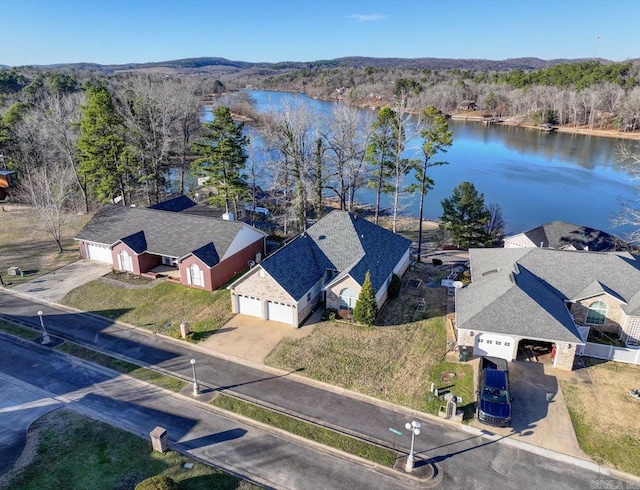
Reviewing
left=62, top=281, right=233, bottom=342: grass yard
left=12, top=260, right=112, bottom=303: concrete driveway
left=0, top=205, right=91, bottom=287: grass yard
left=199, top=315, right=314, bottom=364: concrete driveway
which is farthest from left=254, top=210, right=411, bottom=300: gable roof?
left=0, top=205, right=91, bottom=287: grass yard

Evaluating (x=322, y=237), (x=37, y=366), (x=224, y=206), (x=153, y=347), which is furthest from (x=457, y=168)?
(x=37, y=366)

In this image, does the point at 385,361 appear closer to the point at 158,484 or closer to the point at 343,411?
the point at 343,411

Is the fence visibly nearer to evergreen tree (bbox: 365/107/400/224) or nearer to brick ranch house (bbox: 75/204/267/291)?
evergreen tree (bbox: 365/107/400/224)

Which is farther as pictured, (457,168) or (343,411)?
(457,168)

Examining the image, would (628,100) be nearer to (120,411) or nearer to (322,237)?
(322,237)

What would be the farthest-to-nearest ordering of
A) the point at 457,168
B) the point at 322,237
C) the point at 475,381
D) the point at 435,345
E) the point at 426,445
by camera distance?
the point at 457,168 → the point at 322,237 → the point at 435,345 → the point at 475,381 → the point at 426,445

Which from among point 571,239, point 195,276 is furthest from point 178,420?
point 571,239

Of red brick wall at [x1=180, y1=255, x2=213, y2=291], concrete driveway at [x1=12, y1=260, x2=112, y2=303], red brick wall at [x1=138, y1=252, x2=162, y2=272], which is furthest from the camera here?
red brick wall at [x1=138, y1=252, x2=162, y2=272]
